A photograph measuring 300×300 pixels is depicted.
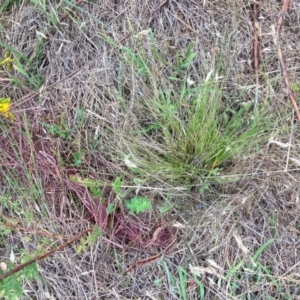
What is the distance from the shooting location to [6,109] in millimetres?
1446

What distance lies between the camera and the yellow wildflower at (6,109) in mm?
1443

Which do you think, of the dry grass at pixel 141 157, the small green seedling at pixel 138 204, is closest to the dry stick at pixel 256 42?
the dry grass at pixel 141 157

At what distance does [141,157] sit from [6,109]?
475mm

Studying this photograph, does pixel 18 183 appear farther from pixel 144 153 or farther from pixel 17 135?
pixel 144 153

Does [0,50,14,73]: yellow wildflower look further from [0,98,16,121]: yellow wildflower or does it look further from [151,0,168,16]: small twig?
[151,0,168,16]: small twig

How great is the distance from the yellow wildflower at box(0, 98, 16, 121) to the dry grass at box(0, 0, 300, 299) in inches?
0.8

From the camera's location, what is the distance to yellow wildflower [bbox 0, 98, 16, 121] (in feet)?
4.74

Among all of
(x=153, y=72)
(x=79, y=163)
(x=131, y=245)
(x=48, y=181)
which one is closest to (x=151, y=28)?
(x=153, y=72)

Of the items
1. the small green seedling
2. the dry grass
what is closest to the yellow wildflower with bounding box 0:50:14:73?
the dry grass

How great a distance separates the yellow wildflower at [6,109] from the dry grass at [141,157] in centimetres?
2

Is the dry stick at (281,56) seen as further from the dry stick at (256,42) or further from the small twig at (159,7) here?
the small twig at (159,7)

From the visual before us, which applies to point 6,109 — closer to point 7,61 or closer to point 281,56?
point 7,61

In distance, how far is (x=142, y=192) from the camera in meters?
1.39

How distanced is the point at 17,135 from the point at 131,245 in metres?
0.52
